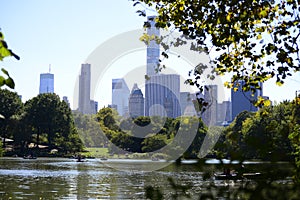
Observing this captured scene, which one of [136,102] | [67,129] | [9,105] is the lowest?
[67,129]

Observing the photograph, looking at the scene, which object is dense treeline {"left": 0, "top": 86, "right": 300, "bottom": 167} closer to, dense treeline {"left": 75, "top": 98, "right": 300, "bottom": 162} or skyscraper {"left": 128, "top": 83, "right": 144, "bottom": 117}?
dense treeline {"left": 75, "top": 98, "right": 300, "bottom": 162}

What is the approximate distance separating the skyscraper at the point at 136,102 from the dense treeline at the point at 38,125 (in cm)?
2511

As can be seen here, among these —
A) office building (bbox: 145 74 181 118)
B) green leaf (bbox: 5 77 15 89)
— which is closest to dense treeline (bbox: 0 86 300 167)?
office building (bbox: 145 74 181 118)

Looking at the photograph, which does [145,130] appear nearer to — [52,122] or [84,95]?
[52,122]

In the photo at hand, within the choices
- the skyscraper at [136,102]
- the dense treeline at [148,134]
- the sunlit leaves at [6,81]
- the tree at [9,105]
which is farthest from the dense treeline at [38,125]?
the sunlit leaves at [6,81]

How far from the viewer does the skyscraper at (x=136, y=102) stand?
367ft

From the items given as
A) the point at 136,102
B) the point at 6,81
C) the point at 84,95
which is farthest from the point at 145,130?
the point at 6,81

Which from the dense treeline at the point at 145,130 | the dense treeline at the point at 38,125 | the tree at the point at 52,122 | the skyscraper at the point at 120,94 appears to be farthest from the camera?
the skyscraper at the point at 120,94

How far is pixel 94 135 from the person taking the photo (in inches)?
3971

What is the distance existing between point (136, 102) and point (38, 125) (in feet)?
126

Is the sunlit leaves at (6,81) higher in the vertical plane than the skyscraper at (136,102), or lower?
lower

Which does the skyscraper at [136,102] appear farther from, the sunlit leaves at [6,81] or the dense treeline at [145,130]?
the sunlit leaves at [6,81]

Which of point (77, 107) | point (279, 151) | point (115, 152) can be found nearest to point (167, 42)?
point (279, 151)

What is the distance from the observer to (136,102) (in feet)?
383
